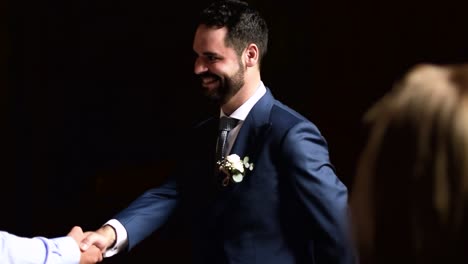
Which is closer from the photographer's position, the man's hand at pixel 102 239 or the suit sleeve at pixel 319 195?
the suit sleeve at pixel 319 195

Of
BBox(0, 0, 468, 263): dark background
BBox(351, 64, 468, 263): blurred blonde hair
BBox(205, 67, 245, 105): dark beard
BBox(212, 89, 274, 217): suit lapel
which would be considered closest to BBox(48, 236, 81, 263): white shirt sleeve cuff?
BBox(212, 89, 274, 217): suit lapel

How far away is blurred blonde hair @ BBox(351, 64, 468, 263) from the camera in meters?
0.73

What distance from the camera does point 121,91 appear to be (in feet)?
13.3

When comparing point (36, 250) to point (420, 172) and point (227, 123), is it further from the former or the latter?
point (420, 172)

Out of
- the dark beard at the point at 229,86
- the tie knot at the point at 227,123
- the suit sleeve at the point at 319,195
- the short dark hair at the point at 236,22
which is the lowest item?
the suit sleeve at the point at 319,195

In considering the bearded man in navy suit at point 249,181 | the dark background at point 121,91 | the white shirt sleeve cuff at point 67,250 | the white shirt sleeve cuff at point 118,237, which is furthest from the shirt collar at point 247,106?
the dark background at point 121,91

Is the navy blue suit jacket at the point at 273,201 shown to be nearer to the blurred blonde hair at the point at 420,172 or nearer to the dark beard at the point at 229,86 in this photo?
the dark beard at the point at 229,86

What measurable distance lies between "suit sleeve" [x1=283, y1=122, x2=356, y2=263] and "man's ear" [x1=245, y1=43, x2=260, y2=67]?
32 centimetres

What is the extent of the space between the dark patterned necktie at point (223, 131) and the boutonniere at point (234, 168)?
0.10 metres

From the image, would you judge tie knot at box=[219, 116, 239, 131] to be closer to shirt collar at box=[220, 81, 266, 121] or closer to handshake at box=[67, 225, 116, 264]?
shirt collar at box=[220, 81, 266, 121]

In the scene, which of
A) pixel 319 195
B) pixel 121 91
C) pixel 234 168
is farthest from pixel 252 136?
pixel 121 91

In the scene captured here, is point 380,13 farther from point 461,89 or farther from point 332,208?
point 461,89

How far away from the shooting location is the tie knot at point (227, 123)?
2.07 m

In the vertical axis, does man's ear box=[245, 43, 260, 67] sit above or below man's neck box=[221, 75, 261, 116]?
above
